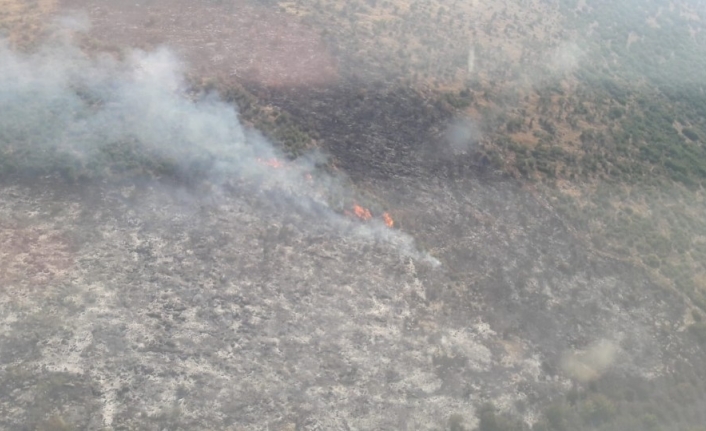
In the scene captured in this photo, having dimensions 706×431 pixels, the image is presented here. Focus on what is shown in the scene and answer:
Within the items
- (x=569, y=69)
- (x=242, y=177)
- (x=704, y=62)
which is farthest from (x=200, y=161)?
(x=704, y=62)

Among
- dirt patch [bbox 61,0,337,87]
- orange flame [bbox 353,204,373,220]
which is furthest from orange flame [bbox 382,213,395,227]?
dirt patch [bbox 61,0,337,87]

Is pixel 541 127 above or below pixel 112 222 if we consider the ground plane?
above

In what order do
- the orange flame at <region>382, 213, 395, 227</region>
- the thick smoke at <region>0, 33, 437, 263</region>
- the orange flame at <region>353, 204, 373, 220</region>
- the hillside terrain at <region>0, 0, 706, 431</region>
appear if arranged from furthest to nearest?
the orange flame at <region>382, 213, 395, 227</region> → the orange flame at <region>353, 204, 373, 220</region> → the thick smoke at <region>0, 33, 437, 263</region> → the hillside terrain at <region>0, 0, 706, 431</region>

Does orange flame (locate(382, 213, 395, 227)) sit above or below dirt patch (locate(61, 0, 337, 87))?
below

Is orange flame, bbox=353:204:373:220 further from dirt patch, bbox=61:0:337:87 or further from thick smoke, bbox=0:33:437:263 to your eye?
dirt patch, bbox=61:0:337:87

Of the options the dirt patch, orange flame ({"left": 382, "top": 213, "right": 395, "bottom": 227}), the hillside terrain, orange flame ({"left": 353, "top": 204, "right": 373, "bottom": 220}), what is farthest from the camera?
the dirt patch

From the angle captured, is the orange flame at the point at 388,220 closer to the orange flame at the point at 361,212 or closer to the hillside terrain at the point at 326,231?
the hillside terrain at the point at 326,231

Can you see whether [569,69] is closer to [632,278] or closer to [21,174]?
[632,278]
